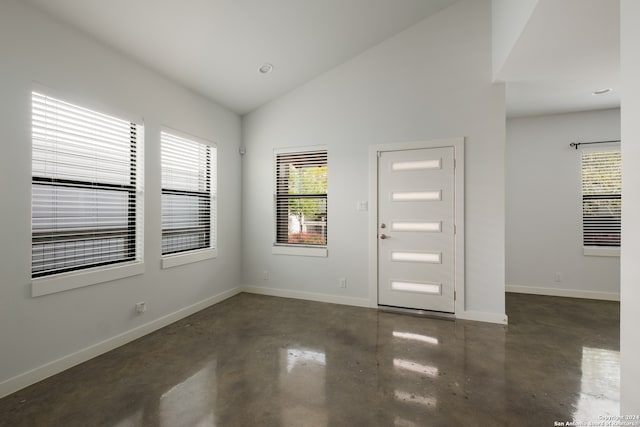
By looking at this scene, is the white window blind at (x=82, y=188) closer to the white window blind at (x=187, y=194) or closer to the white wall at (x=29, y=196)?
the white wall at (x=29, y=196)

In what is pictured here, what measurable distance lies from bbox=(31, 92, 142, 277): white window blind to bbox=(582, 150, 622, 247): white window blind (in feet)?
19.9

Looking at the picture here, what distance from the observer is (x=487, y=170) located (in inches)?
137

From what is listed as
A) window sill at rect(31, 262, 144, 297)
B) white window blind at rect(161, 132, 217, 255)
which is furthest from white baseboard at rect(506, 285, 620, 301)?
window sill at rect(31, 262, 144, 297)

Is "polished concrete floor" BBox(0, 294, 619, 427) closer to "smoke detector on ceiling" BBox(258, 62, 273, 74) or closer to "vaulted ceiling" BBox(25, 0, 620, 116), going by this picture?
"vaulted ceiling" BBox(25, 0, 620, 116)

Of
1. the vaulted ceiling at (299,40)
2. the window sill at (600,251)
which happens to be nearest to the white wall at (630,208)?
the vaulted ceiling at (299,40)

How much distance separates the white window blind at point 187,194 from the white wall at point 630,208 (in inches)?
149

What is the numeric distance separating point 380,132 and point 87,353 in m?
3.91

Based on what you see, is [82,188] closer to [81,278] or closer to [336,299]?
[81,278]

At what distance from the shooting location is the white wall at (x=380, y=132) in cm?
347

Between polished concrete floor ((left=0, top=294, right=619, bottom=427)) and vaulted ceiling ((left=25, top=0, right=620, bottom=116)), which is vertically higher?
vaulted ceiling ((left=25, top=0, right=620, bottom=116))

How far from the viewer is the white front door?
364cm

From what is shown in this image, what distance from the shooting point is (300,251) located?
171 inches

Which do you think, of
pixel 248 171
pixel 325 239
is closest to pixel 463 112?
pixel 325 239

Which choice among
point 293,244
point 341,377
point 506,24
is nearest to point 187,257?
point 293,244
